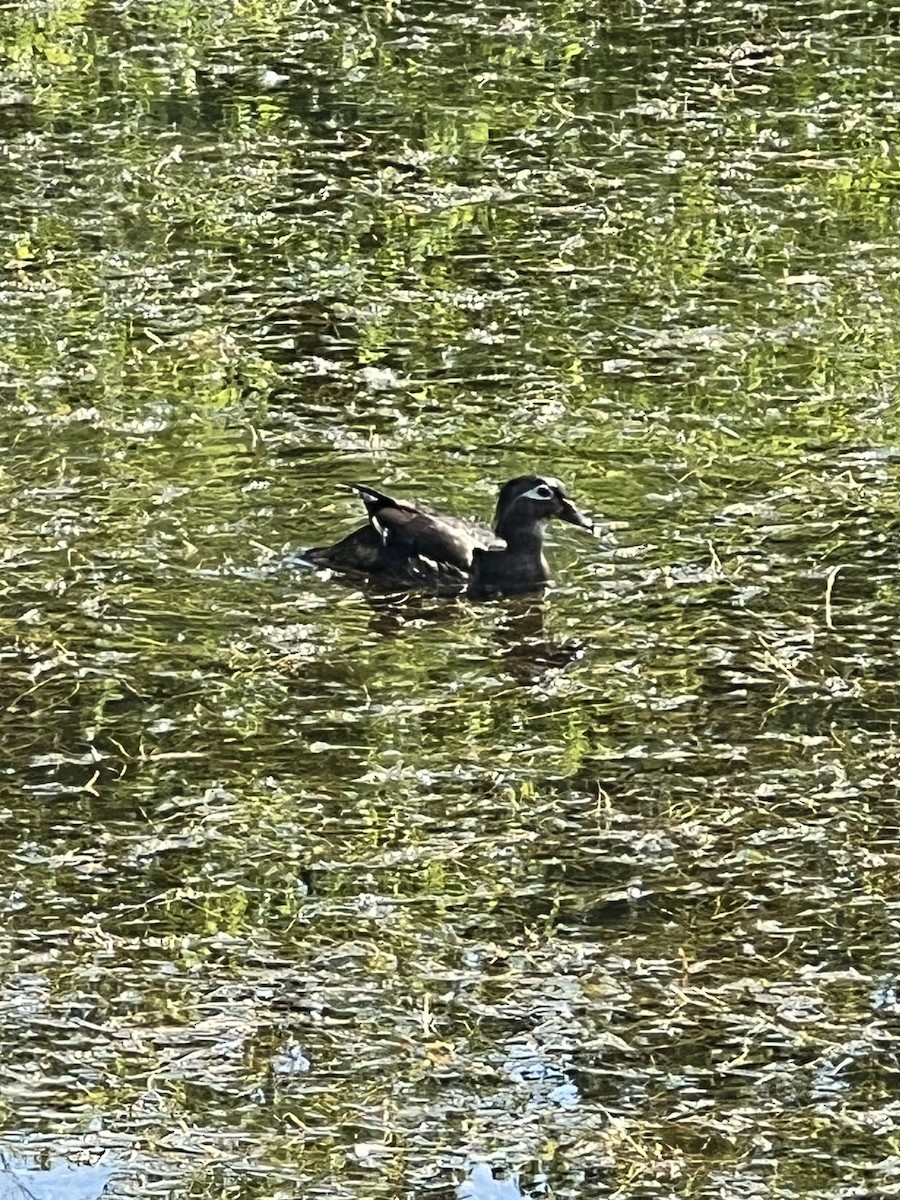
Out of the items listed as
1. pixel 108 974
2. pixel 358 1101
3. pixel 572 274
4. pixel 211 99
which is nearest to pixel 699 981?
pixel 358 1101

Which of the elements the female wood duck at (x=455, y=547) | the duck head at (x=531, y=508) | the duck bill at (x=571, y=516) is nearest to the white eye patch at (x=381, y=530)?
the female wood duck at (x=455, y=547)

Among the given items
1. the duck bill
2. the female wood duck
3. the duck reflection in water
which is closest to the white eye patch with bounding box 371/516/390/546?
the female wood duck

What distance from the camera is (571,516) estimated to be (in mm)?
7664

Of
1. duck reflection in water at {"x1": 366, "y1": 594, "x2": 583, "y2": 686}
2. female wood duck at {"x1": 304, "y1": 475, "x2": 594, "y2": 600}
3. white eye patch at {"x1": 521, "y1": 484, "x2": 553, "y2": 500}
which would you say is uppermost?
white eye patch at {"x1": 521, "y1": 484, "x2": 553, "y2": 500}

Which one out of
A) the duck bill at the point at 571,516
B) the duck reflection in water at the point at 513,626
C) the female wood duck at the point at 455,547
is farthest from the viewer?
the duck bill at the point at 571,516

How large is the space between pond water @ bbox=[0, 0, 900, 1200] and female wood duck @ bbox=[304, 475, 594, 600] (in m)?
0.10

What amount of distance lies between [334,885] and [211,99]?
5984 millimetres

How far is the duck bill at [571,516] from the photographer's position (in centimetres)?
764

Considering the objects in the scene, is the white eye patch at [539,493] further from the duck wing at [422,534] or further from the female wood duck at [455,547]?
the duck wing at [422,534]

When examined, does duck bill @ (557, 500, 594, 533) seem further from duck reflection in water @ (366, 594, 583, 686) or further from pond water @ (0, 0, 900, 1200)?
duck reflection in water @ (366, 594, 583, 686)

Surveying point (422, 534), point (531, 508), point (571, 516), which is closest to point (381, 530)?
point (422, 534)

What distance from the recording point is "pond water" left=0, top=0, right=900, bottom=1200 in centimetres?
514

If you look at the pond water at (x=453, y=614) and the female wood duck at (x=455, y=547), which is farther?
the female wood duck at (x=455, y=547)

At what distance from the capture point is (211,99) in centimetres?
1123
